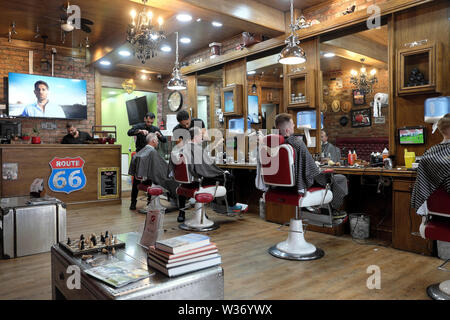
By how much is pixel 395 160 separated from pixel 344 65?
6.21 ft

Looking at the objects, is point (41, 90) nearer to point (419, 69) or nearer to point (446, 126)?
point (419, 69)

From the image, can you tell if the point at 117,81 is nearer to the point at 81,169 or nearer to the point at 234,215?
the point at 81,169

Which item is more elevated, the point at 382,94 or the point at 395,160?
the point at 382,94

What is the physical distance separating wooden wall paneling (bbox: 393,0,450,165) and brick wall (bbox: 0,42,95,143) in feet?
20.4

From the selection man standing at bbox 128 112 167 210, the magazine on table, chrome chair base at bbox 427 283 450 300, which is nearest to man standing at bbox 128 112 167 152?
man standing at bbox 128 112 167 210

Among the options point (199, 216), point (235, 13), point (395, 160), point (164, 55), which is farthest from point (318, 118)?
point (164, 55)

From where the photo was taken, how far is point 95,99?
289 inches

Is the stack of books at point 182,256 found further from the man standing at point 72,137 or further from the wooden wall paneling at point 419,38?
the man standing at point 72,137

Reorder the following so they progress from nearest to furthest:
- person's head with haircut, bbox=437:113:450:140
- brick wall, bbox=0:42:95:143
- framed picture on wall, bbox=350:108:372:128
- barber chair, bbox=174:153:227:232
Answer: person's head with haircut, bbox=437:113:450:140 → barber chair, bbox=174:153:227:232 → framed picture on wall, bbox=350:108:372:128 → brick wall, bbox=0:42:95:143

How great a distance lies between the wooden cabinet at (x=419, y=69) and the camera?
308 cm

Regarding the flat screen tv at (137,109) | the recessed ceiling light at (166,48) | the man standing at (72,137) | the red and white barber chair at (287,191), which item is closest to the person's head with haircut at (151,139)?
the man standing at (72,137)

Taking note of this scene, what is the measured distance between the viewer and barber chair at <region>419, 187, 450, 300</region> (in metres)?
1.89

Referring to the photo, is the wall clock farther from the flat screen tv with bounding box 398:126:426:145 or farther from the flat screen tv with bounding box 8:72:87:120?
the flat screen tv with bounding box 398:126:426:145

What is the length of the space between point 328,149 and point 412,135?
1209 millimetres
